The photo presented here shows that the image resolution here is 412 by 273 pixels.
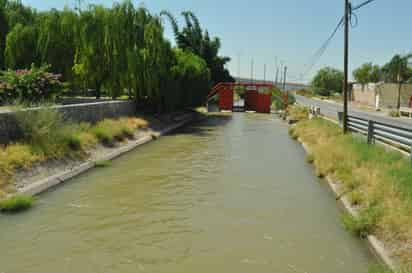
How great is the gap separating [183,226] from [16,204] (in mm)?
3409

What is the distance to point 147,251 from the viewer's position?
609cm

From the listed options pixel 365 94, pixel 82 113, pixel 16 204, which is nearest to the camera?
pixel 16 204

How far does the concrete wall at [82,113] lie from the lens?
1020 centimetres

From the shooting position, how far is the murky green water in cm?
571

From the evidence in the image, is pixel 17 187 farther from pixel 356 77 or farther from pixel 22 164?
pixel 356 77

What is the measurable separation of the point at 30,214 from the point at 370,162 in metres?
7.64

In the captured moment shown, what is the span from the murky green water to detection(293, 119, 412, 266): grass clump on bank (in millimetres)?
425

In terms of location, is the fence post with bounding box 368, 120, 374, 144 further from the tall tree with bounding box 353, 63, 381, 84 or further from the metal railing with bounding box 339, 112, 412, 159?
A: the tall tree with bounding box 353, 63, 381, 84

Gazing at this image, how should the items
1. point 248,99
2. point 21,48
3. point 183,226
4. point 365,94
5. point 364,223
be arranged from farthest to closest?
point 365,94, point 248,99, point 21,48, point 183,226, point 364,223

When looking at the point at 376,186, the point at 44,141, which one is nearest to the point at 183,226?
the point at 376,186

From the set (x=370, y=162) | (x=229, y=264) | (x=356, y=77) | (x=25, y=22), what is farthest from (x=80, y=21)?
(x=356, y=77)

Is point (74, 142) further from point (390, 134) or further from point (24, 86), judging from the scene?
point (390, 134)

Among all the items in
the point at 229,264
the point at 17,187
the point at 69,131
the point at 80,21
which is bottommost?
the point at 229,264

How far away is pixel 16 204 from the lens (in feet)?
25.5
